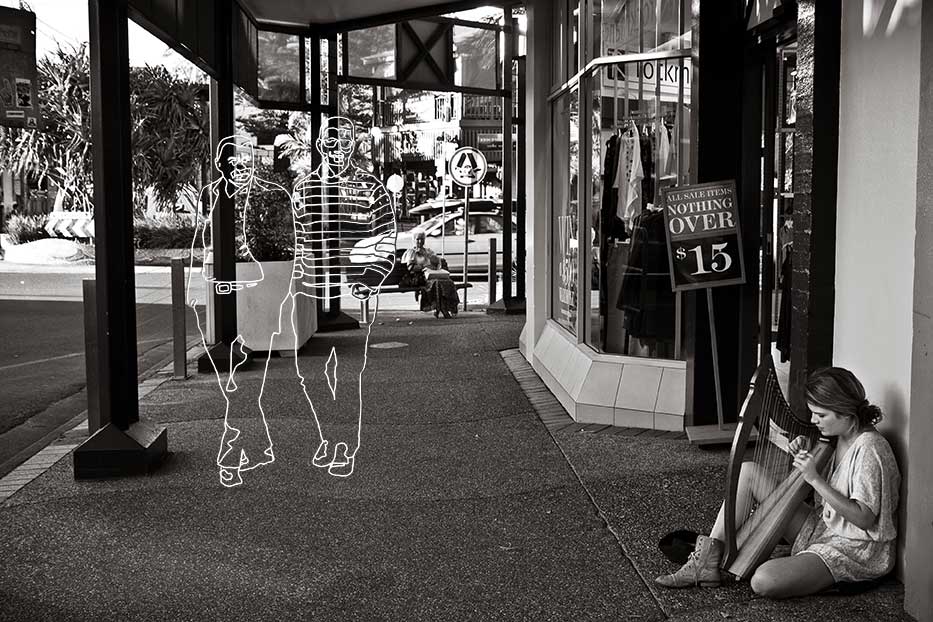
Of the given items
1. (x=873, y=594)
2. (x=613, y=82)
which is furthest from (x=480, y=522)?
(x=613, y=82)

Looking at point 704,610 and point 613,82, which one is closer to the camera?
point 704,610

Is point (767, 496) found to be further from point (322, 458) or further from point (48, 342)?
point (48, 342)

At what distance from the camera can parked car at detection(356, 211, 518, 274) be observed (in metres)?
21.6

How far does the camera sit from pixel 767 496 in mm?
4195

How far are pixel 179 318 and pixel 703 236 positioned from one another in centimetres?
485

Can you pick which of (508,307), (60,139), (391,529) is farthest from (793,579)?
(60,139)

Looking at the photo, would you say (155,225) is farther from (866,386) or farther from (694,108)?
(866,386)

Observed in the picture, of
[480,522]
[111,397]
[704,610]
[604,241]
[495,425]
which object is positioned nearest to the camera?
[704,610]

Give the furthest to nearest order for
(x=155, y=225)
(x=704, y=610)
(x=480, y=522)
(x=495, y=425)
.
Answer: (x=155, y=225), (x=495, y=425), (x=480, y=522), (x=704, y=610)

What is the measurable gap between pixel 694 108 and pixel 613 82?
3.74ft

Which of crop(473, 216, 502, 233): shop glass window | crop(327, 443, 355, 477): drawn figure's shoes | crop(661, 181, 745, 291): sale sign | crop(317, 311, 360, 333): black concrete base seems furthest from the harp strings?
crop(473, 216, 502, 233): shop glass window

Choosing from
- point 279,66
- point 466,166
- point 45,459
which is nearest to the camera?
point 45,459

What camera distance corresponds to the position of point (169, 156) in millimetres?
23391

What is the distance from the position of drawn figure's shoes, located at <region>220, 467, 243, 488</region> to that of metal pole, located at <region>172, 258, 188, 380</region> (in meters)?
3.41
